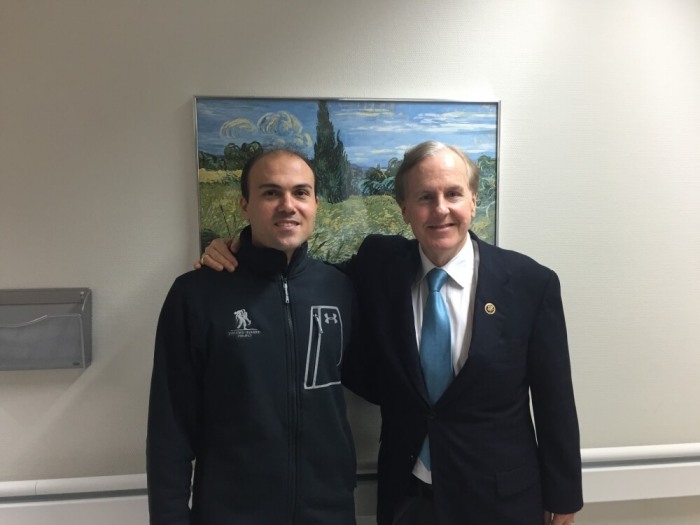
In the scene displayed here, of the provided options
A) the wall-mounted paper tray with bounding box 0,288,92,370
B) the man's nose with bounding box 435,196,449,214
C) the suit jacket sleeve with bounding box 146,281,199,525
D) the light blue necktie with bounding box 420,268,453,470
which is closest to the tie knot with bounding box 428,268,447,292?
the light blue necktie with bounding box 420,268,453,470

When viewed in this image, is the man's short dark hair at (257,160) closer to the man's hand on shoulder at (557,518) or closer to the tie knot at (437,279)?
the tie knot at (437,279)

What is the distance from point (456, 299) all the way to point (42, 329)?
4.12 ft

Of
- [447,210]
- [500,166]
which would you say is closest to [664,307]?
[500,166]

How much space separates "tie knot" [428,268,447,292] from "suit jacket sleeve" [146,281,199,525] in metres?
0.63

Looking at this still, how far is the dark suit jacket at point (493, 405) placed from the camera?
126 cm

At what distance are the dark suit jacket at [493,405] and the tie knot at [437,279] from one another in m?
0.06

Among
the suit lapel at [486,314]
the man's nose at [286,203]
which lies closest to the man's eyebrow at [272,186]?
the man's nose at [286,203]

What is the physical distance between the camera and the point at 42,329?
4.91 feet

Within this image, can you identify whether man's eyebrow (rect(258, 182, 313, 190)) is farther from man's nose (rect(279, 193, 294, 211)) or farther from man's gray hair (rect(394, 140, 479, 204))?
man's gray hair (rect(394, 140, 479, 204))

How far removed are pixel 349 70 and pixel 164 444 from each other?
1219 millimetres

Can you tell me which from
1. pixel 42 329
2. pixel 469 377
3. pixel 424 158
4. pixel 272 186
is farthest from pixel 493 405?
pixel 42 329

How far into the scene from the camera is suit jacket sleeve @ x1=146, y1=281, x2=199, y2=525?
1.18 metres

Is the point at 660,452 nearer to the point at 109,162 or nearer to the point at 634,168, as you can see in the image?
the point at 634,168

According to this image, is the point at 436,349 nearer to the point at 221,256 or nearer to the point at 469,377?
the point at 469,377
